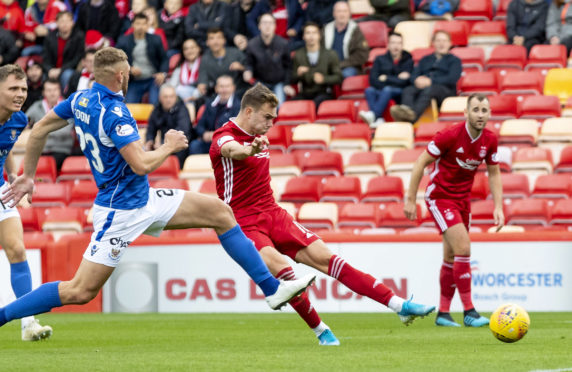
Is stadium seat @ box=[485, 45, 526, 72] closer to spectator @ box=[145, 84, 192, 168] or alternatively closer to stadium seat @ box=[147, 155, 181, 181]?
spectator @ box=[145, 84, 192, 168]

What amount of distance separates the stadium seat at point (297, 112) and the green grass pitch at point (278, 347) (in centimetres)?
594

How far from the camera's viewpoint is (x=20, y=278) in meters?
9.21

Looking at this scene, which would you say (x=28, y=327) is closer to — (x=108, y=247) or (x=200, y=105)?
(x=108, y=247)

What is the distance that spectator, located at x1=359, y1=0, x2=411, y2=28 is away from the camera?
1844cm

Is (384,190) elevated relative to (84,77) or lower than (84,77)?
lower

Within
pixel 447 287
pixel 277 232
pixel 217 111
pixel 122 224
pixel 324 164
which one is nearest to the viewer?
pixel 122 224

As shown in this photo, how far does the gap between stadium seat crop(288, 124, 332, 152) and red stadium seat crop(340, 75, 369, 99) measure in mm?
1156

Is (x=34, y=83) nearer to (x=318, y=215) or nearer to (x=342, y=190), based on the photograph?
(x=342, y=190)

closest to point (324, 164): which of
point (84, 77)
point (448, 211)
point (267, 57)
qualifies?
point (267, 57)

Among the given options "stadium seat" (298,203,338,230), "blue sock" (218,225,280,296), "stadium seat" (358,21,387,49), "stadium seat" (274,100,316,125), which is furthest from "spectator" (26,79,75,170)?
"blue sock" (218,225,280,296)

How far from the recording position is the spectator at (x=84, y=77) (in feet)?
60.2

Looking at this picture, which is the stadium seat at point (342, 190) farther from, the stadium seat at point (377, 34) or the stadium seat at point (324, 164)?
the stadium seat at point (377, 34)

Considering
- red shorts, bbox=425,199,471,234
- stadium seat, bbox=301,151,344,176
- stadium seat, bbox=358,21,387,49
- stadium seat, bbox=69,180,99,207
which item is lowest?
stadium seat, bbox=69,180,99,207

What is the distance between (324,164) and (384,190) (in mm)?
1374
